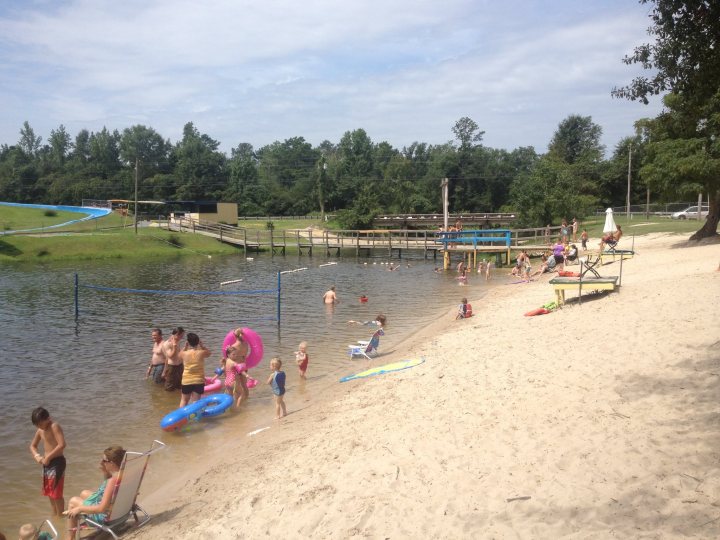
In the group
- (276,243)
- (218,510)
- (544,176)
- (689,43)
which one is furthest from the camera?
(276,243)

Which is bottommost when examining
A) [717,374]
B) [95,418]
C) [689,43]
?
[95,418]

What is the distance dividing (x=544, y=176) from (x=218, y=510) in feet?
145

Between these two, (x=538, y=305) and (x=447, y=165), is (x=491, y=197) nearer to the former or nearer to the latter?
(x=447, y=165)

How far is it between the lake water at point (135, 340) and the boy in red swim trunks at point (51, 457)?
391 millimetres

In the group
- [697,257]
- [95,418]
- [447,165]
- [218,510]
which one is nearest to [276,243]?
[447,165]

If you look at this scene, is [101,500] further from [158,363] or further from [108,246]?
[108,246]

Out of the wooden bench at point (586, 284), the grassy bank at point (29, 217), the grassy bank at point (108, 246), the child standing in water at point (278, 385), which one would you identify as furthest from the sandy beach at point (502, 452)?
the grassy bank at point (29, 217)

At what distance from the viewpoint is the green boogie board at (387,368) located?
1128 cm

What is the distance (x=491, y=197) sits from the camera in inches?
3049

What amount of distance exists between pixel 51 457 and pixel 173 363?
4783mm

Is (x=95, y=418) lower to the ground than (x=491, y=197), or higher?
lower

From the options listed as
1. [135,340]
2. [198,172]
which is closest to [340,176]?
[198,172]

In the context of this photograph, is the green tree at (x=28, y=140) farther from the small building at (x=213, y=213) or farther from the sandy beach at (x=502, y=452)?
the sandy beach at (x=502, y=452)

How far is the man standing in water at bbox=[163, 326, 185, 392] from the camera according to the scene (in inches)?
452
